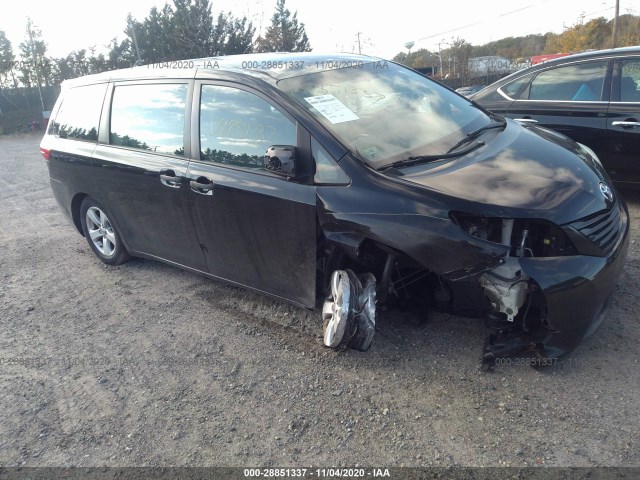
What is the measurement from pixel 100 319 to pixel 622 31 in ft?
138

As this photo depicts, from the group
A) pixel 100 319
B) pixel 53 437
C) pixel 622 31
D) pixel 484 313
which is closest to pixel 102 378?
pixel 53 437

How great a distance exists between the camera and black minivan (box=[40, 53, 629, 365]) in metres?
2.59

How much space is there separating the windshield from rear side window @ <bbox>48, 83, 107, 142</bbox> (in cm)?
219

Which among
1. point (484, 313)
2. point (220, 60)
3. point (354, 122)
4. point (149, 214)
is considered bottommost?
point (484, 313)

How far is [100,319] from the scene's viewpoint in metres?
3.97

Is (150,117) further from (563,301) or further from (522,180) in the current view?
(563,301)

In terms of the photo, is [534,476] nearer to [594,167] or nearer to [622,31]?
[594,167]

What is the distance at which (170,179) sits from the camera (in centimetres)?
371

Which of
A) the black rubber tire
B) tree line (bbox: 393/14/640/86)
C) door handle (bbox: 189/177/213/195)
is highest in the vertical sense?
tree line (bbox: 393/14/640/86)

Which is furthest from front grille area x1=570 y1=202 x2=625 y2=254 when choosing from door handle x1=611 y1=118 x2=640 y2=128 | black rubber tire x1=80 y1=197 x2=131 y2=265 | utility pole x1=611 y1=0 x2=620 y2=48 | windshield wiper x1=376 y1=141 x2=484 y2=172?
utility pole x1=611 y1=0 x2=620 y2=48

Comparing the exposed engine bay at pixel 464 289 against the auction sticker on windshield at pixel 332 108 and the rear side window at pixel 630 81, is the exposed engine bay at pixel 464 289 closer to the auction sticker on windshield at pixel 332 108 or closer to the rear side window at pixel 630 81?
the auction sticker on windshield at pixel 332 108

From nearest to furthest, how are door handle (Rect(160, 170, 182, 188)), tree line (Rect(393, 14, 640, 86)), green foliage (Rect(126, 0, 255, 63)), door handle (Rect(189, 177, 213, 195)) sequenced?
door handle (Rect(189, 177, 213, 195)) → door handle (Rect(160, 170, 182, 188)) → tree line (Rect(393, 14, 640, 86)) → green foliage (Rect(126, 0, 255, 63))

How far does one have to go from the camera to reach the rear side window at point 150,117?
3.75 metres

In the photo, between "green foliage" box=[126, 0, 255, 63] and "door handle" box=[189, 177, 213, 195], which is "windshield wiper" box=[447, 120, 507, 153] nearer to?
"door handle" box=[189, 177, 213, 195]
